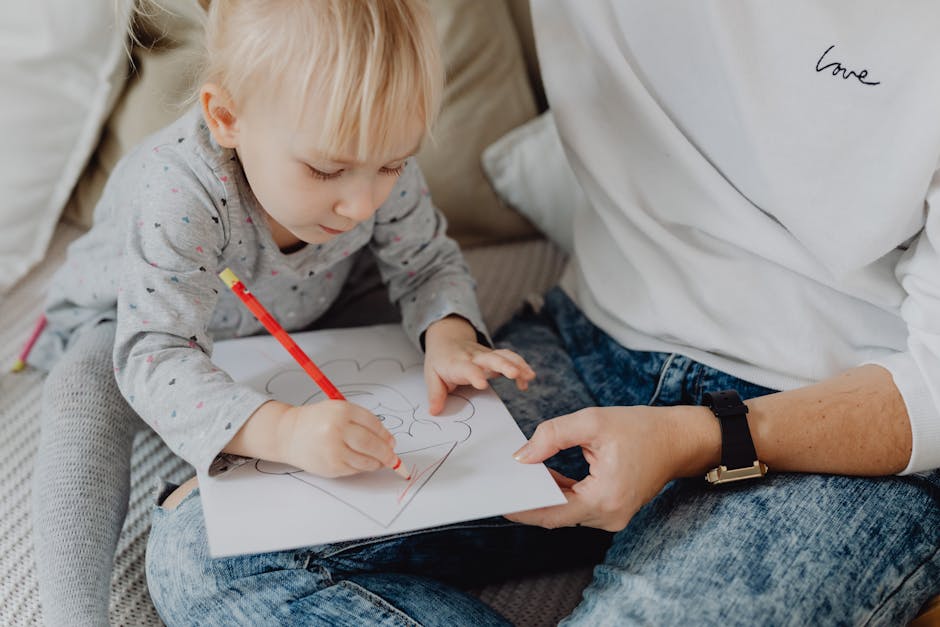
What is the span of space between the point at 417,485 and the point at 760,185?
0.44 meters

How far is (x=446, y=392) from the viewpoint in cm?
89

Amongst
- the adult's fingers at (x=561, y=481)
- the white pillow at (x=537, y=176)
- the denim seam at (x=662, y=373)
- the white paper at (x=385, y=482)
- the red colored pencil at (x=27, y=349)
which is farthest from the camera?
the white pillow at (x=537, y=176)

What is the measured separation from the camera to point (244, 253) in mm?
917

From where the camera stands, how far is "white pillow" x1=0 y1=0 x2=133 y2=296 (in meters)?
1.12

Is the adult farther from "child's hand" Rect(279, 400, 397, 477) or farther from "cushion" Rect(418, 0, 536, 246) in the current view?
"cushion" Rect(418, 0, 536, 246)

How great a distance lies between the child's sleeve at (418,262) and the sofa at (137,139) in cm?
13

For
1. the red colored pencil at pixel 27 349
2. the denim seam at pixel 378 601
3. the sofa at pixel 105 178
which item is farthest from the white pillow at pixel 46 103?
the denim seam at pixel 378 601

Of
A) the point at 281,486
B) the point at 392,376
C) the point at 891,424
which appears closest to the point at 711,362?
the point at 891,424

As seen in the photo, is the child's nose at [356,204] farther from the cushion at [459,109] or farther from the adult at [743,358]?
the cushion at [459,109]

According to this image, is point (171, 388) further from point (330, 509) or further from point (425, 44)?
point (425, 44)

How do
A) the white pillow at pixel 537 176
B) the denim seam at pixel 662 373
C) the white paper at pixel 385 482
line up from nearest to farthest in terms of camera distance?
the white paper at pixel 385 482, the denim seam at pixel 662 373, the white pillow at pixel 537 176

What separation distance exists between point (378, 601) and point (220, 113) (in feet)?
1.52

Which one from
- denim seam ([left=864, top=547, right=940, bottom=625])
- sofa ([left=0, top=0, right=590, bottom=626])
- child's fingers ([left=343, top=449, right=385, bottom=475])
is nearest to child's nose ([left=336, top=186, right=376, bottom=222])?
sofa ([left=0, top=0, right=590, bottom=626])

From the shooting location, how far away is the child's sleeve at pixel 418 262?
99cm
